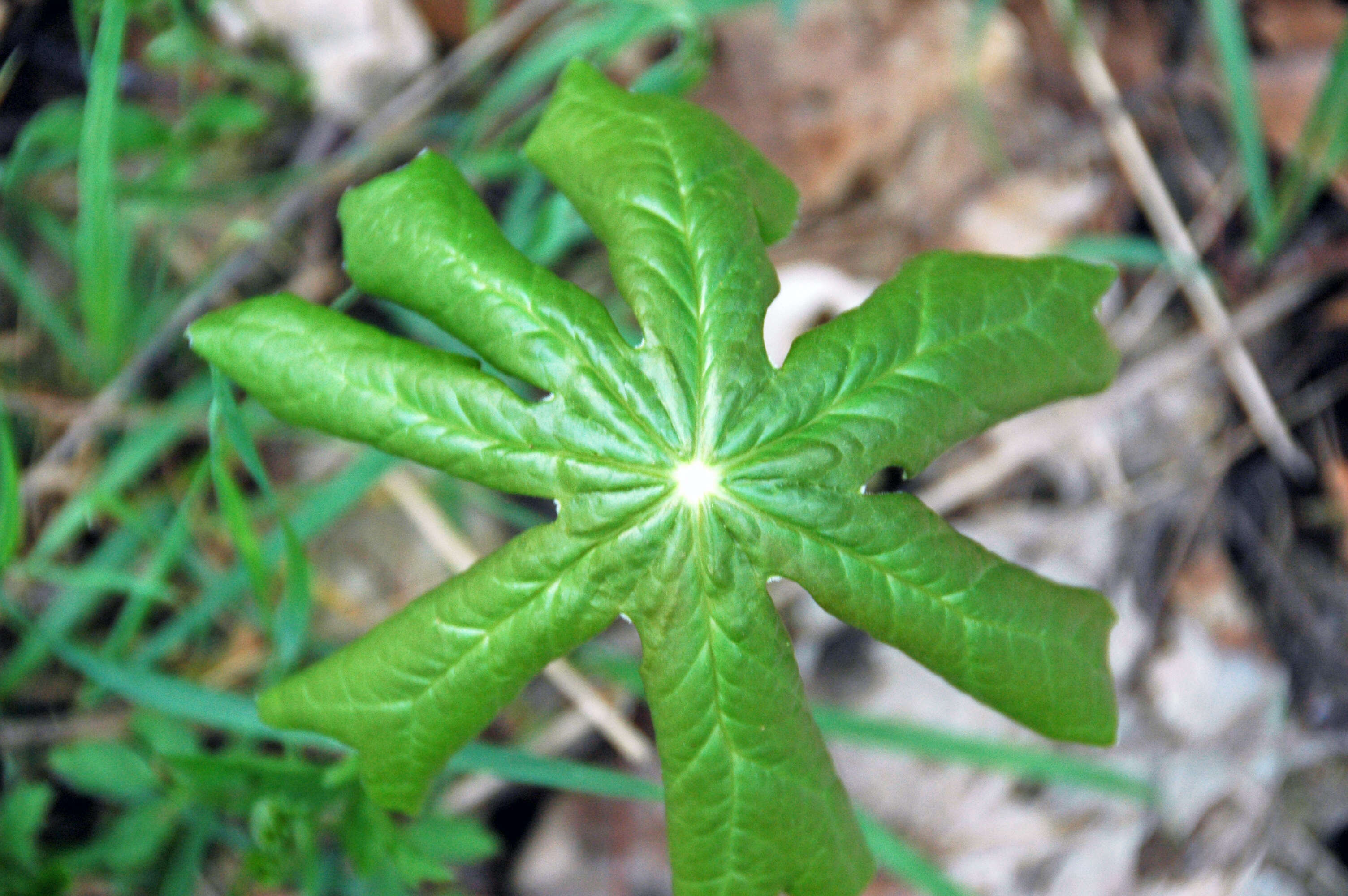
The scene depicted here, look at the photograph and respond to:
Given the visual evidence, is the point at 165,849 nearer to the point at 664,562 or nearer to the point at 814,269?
the point at 664,562

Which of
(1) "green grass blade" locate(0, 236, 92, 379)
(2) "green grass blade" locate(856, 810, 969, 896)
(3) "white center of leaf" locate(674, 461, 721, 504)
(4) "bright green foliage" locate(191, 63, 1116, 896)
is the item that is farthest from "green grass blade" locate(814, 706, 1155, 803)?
(1) "green grass blade" locate(0, 236, 92, 379)

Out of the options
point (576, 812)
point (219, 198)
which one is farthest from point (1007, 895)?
point (219, 198)

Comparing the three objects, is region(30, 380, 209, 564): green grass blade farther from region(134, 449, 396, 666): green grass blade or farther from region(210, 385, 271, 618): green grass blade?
region(210, 385, 271, 618): green grass blade

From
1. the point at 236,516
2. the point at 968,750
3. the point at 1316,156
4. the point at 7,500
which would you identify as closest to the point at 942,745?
the point at 968,750

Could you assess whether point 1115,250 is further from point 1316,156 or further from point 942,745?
point 942,745

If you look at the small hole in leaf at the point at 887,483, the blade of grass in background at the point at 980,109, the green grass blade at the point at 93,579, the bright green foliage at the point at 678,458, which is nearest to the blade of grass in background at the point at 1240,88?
the blade of grass in background at the point at 980,109
